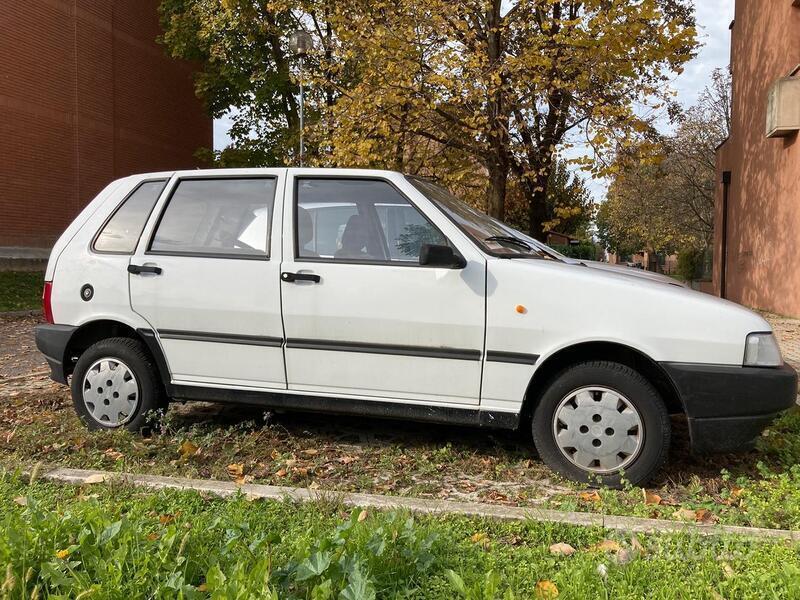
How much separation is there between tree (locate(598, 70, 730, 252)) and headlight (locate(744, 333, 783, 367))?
27020 millimetres

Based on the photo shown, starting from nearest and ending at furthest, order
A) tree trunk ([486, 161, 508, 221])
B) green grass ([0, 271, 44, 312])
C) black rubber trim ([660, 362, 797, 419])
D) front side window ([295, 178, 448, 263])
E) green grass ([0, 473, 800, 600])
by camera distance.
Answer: green grass ([0, 473, 800, 600]) < black rubber trim ([660, 362, 797, 419]) < front side window ([295, 178, 448, 263]) < tree trunk ([486, 161, 508, 221]) < green grass ([0, 271, 44, 312])

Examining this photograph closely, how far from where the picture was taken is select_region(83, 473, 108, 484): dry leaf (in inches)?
146

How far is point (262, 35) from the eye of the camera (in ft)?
73.4

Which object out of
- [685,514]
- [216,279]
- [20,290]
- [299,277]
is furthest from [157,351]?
[20,290]

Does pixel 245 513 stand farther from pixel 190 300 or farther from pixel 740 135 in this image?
pixel 740 135

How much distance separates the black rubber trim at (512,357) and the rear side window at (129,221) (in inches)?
106

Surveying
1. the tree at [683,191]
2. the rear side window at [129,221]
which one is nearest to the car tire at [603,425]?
the rear side window at [129,221]

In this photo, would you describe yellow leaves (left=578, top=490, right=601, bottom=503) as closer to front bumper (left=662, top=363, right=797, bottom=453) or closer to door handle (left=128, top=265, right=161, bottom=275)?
front bumper (left=662, top=363, right=797, bottom=453)

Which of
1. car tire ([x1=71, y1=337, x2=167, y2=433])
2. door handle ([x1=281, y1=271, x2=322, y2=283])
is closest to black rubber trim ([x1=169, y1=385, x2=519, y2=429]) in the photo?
car tire ([x1=71, y1=337, x2=167, y2=433])

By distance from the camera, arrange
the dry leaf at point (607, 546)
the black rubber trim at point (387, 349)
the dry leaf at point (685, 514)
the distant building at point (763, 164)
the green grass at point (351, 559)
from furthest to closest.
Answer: the distant building at point (763, 164), the black rubber trim at point (387, 349), the dry leaf at point (685, 514), the dry leaf at point (607, 546), the green grass at point (351, 559)

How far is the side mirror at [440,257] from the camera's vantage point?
12.6 ft

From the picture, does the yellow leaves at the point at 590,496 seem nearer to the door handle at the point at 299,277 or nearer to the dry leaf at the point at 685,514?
the dry leaf at the point at 685,514

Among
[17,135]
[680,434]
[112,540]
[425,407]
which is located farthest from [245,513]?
[17,135]

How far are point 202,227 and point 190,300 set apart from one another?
0.54 metres
